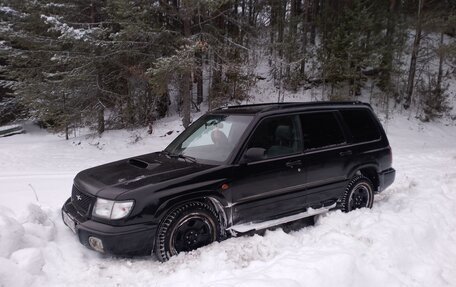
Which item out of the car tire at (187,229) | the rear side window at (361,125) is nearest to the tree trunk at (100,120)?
the rear side window at (361,125)

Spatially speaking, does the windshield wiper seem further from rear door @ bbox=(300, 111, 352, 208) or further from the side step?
rear door @ bbox=(300, 111, 352, 208)

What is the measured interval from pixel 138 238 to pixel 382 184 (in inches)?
160

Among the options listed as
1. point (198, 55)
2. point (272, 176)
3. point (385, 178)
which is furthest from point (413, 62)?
point (272, 176)

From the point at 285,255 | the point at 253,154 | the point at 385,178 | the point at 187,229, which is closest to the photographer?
the point at 285,255

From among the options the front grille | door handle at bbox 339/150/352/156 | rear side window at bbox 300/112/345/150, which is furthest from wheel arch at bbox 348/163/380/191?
the front grille

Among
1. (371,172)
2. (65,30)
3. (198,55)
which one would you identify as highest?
(65,30)

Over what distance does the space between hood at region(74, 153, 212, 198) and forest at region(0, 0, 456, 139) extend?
21.6ft

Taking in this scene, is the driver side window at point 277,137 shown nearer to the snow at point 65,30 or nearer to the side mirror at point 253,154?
the side mirror at point 253,154

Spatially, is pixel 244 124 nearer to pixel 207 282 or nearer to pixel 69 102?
pixel 207 282

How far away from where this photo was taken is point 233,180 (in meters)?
4.45

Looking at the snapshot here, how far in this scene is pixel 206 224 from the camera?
4316mm

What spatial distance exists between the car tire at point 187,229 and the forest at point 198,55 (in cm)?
746

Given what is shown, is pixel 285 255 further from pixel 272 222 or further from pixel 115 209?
pixel 115 209

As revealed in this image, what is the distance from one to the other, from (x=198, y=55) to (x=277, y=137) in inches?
386
